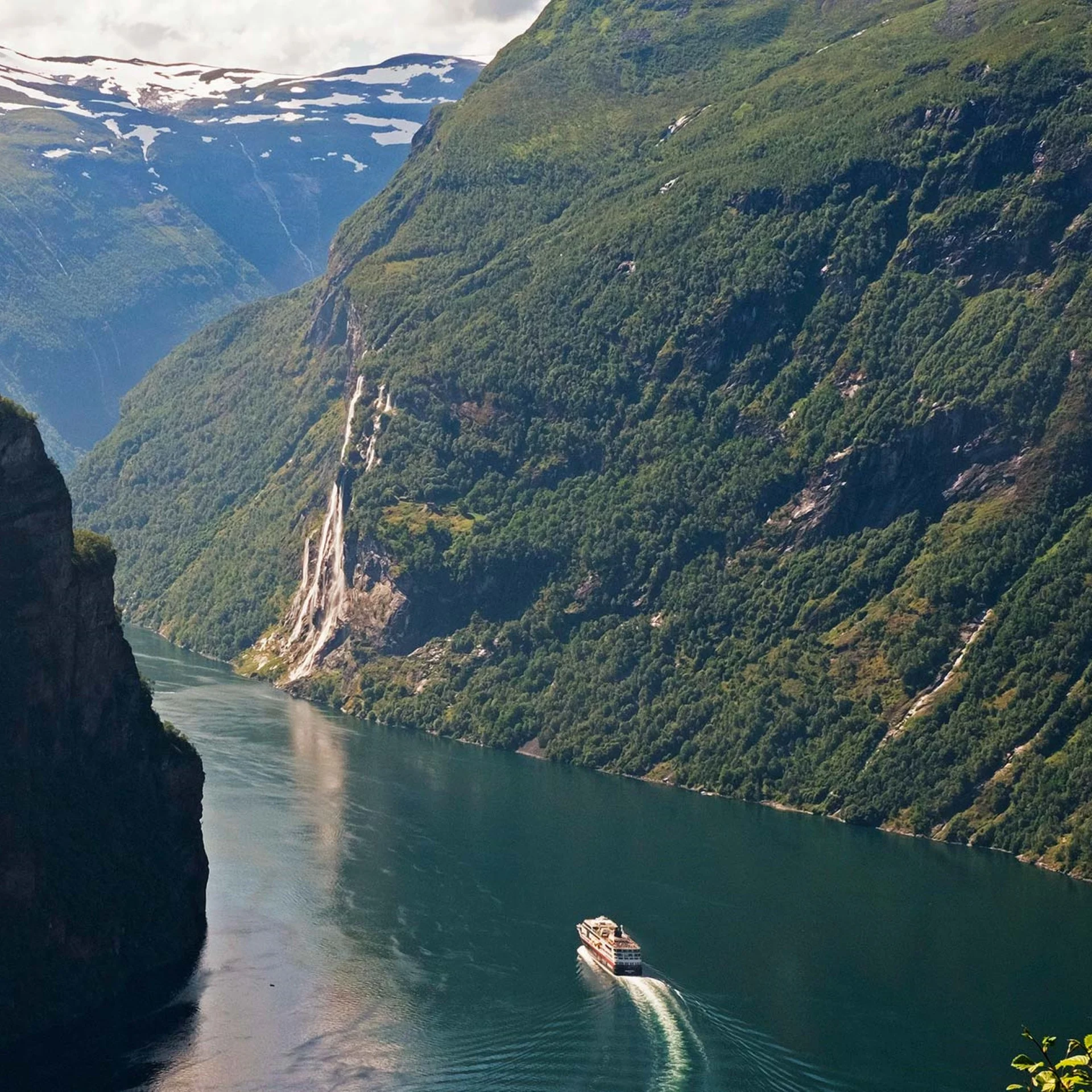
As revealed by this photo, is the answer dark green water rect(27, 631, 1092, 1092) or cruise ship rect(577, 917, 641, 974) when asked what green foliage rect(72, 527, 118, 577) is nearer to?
dark green water rect(27, 631, 1092, 1092)

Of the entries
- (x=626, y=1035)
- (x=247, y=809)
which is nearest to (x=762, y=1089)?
(x=626, y=1035)

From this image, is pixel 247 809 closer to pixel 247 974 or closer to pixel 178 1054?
pixel 247 974

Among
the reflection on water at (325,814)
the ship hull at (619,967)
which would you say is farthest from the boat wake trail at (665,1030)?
the reflection on water at (325,814)

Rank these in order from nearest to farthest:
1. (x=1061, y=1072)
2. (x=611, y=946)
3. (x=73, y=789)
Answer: (x=1061, y=1072)
(x=73, y=789)
(x=611, y=946)

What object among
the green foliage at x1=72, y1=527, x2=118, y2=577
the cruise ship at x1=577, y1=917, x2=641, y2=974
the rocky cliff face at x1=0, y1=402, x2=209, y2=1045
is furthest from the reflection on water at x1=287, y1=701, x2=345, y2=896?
the green foliage at x1=72, y1=527, x2=118, y2=577

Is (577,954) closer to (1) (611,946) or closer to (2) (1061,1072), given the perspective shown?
(1) (611,946)

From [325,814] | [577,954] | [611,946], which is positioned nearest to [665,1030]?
[611,946]
